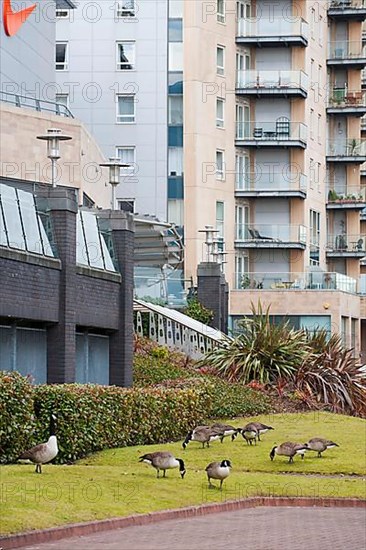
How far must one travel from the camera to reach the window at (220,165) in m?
69.9

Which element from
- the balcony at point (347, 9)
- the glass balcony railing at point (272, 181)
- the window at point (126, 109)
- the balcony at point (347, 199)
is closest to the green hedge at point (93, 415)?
the window at point (126, 109)

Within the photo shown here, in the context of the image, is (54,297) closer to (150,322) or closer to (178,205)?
(150,322)

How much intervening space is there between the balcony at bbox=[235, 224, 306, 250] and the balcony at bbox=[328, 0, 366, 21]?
1292 cm

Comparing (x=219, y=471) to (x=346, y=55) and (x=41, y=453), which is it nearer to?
(x=41, y=453)

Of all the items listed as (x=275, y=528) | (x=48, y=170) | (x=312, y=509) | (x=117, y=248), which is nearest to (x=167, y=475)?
(x=312, y=509)

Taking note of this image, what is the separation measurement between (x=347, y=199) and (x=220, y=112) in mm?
11055

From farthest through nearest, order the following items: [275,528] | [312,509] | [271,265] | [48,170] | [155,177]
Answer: [271,265]
[155,177]
[48,170]
[312,509]
[275,528]

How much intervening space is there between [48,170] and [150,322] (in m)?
6.39

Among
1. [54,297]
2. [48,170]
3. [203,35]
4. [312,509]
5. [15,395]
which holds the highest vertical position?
[203,35]

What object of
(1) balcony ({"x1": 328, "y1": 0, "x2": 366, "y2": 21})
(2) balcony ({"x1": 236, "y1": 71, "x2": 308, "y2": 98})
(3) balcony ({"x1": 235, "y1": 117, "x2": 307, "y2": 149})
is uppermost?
(1) balcony ({"x1": 328, "y1": 0, "x2": 366, "y2": 21})

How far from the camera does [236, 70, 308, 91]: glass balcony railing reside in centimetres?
7062

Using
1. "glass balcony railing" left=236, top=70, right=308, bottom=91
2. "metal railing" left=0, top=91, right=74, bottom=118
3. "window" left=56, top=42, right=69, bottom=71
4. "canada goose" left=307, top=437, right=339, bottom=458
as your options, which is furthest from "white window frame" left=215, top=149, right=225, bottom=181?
"canada goose" left=307, top=437, right=339, bottom=458

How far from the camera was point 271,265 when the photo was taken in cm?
7250

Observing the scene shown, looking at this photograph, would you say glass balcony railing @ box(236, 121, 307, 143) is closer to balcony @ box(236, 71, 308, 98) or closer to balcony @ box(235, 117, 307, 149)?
balcony @ box(235, 117, 307, 149)
